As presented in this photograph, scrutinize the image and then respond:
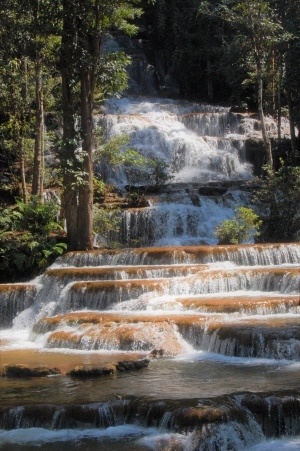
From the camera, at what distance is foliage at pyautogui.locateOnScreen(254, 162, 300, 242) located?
2053 cm

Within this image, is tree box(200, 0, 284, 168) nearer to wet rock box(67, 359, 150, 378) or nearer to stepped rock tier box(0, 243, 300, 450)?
stepped rock tier box(0, 243, 300, 450)

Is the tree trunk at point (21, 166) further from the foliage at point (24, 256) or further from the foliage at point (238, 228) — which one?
the foliage at point (238, 228)

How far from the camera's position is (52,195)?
2216cm

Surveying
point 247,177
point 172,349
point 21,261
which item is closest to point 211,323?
point 172,349

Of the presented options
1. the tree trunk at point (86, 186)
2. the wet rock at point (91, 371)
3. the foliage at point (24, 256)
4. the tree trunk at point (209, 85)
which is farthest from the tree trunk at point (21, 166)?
the tree trunk at point (209, 85)

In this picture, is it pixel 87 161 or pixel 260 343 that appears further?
pixel 87 161

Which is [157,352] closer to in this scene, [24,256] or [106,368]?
[106,368]

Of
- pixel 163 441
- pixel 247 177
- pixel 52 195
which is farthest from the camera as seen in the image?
pixel 247 177

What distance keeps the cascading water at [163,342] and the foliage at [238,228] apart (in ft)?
3.76

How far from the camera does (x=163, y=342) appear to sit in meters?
11.6

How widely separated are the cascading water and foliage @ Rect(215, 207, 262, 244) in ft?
3.76

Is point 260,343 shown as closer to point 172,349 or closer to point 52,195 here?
point 172,349

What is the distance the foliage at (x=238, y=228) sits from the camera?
18859mm

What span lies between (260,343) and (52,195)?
12439 mm
